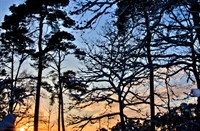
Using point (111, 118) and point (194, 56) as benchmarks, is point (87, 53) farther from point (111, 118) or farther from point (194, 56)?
point (194, 56)

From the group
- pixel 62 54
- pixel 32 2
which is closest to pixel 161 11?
pixel 32 2

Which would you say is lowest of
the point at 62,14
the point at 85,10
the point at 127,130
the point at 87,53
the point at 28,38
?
the point at 127,130

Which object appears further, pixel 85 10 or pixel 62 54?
pixel 62 54

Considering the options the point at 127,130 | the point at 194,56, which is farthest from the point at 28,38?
the point at 194,56

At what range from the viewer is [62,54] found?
22.6 meters

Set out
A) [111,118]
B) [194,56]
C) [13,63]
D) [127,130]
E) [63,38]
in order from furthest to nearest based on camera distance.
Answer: [13,63] → [63,38] → [111,118] → [127,130] → [194,56]

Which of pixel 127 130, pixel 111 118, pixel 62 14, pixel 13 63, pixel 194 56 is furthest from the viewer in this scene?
pixel 13 63

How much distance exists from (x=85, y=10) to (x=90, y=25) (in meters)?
0.26

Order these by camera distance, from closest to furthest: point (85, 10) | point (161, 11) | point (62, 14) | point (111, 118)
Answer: point (161, 11), point (85, 10), point (111, 118), point (62, 14)

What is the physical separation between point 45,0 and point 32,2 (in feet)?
2.56

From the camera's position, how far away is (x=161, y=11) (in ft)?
11.9

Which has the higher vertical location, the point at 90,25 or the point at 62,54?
the point at 62,54

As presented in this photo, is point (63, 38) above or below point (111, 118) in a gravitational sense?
above

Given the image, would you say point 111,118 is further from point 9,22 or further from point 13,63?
point 13,63
